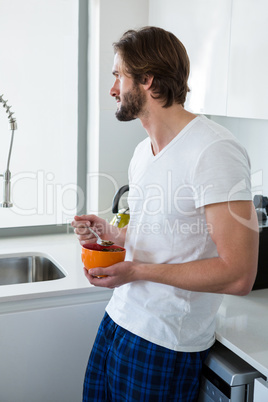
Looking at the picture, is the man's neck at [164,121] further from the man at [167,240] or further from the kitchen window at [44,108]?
the kitchen window at [44,108]

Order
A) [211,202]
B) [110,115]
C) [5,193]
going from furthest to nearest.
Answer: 1. [110,115]
2. [5,193]
3. [211,202]

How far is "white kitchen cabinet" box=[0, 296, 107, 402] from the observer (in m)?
1.65

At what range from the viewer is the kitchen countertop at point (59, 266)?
1.65m

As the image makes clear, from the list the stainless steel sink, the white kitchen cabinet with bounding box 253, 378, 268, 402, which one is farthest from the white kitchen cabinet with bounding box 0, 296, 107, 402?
the white kitchen cabinet with bounding box 253, 378, 268, 402

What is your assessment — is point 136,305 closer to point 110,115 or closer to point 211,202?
point 211,202

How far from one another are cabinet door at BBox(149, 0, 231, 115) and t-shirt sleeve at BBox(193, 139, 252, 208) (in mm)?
666

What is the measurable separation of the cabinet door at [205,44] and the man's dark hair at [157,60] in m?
0.50

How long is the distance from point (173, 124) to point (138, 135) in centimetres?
114

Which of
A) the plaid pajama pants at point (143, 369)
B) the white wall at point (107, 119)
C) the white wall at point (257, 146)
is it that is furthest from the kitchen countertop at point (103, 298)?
the white wall at point (257, 146)

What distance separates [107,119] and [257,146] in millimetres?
685

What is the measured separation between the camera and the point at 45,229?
2.50 m

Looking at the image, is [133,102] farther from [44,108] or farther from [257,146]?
[44,108]

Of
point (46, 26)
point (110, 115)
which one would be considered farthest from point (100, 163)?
point (46, 26)

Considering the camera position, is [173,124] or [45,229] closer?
[173,124]
